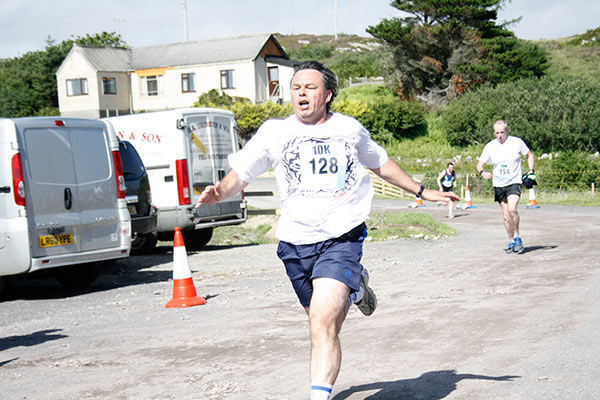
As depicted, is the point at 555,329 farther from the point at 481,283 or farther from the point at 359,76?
the point at 359,76

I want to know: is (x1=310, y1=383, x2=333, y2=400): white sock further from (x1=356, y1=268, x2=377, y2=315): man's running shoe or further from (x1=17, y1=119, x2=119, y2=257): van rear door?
(x1=17, y1=119, x2=119, y2=257): van rear door

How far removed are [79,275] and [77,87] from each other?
59.8 metres

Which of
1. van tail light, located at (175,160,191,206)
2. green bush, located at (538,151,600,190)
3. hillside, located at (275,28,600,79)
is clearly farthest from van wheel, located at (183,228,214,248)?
hillside, located at (275,28,600,79)

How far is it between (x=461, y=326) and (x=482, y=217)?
49.5ft

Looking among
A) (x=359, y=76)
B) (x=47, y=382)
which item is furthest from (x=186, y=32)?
(x=47, y=382)

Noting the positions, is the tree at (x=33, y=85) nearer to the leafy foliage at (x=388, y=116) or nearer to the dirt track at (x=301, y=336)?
the leafy foliage at (x=388, y=116)

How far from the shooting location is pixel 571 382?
15.7ft

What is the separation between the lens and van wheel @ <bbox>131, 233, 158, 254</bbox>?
49.2 ft

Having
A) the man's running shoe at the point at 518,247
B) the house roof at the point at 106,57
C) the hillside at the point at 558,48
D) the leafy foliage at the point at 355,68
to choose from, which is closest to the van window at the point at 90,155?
the man's running shoe at the point at 518,247

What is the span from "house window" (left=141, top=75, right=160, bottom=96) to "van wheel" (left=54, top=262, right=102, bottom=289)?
57437mm

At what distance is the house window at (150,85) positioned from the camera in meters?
66.6

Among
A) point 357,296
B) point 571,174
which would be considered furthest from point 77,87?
point 357,296

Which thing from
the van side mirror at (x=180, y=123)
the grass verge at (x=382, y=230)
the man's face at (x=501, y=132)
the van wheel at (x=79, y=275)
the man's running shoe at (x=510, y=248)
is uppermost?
the van side mirror at (x=180, y=123)

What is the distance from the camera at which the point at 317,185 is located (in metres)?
4.39
